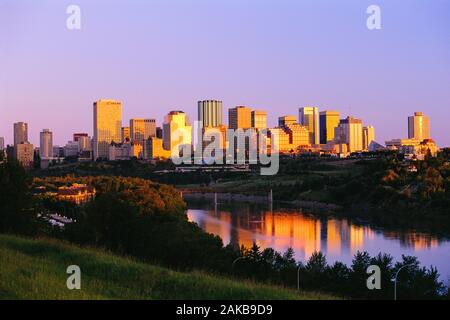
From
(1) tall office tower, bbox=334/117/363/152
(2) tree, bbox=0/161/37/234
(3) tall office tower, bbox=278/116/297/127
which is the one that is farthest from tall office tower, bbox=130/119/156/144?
(2) tree, bbox=0/161/37/234

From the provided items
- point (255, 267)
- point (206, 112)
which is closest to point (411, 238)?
point (255, 267)

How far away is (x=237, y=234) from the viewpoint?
22734mm

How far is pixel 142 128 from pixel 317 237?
80807 mm

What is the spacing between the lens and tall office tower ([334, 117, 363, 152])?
97.2 meters

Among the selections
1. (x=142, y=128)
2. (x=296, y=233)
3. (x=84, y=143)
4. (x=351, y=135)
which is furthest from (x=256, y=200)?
(x=142, y=128)

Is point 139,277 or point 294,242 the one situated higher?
point 139,277

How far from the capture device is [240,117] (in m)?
99.1

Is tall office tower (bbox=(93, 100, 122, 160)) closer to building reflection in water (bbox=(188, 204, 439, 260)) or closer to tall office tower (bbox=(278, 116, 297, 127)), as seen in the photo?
tall office tower (bbox=(278, 116, 297, 127))

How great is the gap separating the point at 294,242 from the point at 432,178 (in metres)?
18.6

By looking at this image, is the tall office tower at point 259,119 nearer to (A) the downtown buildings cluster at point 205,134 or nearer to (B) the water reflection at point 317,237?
(A) the downtown buildings cluster at point 205,134

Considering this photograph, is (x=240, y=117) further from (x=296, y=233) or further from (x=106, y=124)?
(x=296, y=233)

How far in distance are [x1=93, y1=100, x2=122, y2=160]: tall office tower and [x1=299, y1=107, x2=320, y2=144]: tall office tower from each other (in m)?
33.0
